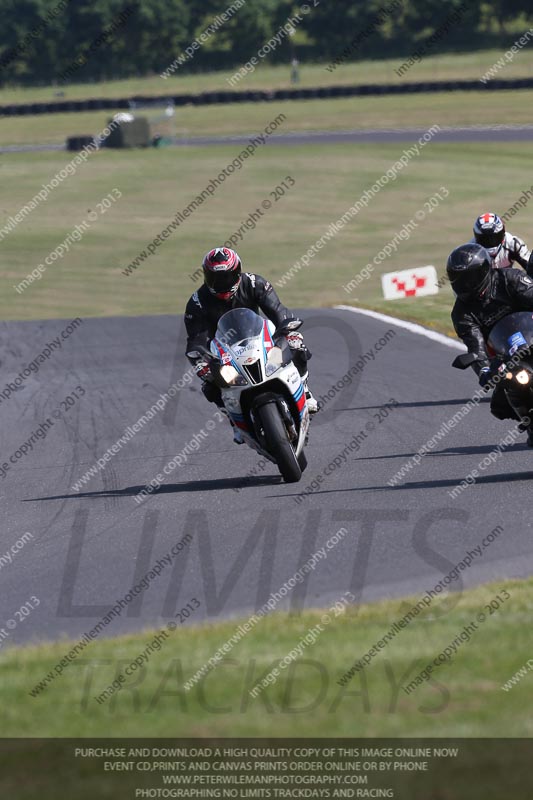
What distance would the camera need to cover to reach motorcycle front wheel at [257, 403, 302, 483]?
30.6 feet

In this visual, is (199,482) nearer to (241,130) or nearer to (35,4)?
(241,130)

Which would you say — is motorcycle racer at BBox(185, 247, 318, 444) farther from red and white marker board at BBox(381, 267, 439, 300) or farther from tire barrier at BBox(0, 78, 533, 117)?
tire barrier at BBox(0, 78, 533, 117)

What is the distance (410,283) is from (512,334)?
13.1m

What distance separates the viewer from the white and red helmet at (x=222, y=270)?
10008 mm

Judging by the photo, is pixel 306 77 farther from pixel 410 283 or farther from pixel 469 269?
pixel 469 269

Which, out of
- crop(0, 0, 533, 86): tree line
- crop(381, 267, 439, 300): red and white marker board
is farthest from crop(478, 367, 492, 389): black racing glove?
crop(0, 0, 533, 86): tree line

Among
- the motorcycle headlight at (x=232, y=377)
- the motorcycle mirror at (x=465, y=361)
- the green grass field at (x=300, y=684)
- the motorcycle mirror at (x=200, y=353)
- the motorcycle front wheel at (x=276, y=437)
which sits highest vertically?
the green grass field at (x=300, y=684)

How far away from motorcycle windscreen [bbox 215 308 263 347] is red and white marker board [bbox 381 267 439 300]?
38.2 feet

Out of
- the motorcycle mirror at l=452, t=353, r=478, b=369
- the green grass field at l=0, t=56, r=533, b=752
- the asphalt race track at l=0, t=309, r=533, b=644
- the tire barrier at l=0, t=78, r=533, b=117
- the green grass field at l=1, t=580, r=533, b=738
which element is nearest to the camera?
the green grass field at l=1, t=580, r=533, b=738

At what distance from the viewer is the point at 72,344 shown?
1939 cm

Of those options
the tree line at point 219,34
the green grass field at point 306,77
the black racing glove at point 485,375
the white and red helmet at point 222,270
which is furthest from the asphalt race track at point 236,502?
the tree line at point 219,34

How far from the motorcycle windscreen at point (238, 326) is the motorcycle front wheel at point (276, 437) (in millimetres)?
618

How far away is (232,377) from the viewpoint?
31.3 feet

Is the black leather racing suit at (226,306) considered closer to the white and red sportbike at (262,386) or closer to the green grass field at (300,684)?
the white and red sportbike at (262,386)
